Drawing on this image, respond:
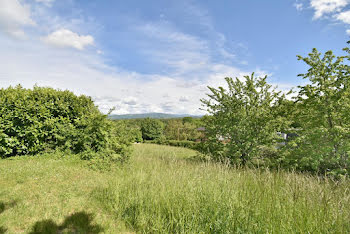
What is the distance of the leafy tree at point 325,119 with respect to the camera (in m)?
5.23

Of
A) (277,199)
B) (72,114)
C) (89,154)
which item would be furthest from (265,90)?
(72,114)

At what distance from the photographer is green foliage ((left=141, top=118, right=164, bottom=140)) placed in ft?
134

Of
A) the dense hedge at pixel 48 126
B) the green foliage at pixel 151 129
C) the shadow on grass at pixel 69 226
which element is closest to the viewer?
the shadow on grass at pixel 69 226

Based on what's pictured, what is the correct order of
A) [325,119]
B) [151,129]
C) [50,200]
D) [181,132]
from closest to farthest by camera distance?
1. [50,200]
2. [325,119]
3. [181,132]
4. [151,129]

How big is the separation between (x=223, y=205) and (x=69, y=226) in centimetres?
281

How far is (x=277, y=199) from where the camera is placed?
116 inches

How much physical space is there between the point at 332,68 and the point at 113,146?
28.8ft

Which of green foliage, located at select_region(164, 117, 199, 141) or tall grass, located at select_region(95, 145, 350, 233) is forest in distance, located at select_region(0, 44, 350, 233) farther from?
green foliage, located at select_region(164, 117, 199, 141)

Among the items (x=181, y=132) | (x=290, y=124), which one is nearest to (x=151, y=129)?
(x=181, y=132)

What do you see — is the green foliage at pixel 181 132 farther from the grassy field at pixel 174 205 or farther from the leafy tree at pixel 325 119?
the grassy field at pixel 174 205

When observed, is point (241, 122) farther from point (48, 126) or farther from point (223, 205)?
point (48, 126)

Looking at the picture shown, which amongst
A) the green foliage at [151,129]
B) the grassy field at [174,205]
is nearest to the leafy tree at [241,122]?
the grassy field at [174,205]

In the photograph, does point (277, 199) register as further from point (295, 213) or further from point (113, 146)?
point (113, 146)

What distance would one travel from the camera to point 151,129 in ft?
134
